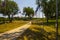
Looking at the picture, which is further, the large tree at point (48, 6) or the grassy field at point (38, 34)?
the large tree at point (48, 6)

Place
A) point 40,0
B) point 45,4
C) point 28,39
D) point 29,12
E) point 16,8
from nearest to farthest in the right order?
point 28,39 → point 40,0 → point 45,4 → point 16,8 → point 29,12

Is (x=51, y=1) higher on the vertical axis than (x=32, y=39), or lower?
higher

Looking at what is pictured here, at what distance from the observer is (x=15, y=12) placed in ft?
321

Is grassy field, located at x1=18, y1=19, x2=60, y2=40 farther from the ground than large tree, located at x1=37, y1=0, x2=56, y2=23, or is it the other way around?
large tree, located at x1=37, y1=0, x2=56, y2=23

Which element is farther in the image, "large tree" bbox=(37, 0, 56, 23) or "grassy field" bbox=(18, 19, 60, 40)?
"large tree" bbox=(37, 0, 56, 23)

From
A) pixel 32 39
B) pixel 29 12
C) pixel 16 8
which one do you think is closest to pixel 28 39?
pixel 32 39

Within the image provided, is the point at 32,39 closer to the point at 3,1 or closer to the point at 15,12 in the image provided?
the point at 3,1

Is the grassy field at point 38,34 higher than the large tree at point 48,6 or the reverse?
the reverse

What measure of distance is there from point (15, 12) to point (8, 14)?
10733mm

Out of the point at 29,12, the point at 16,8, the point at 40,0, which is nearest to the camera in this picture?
the point at 40,0

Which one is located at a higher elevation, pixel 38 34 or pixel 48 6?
pixel 48 6

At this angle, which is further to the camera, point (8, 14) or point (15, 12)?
point (15, 12)

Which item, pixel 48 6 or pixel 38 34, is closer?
pixel 38 34

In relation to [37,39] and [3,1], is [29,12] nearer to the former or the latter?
[3,1]
